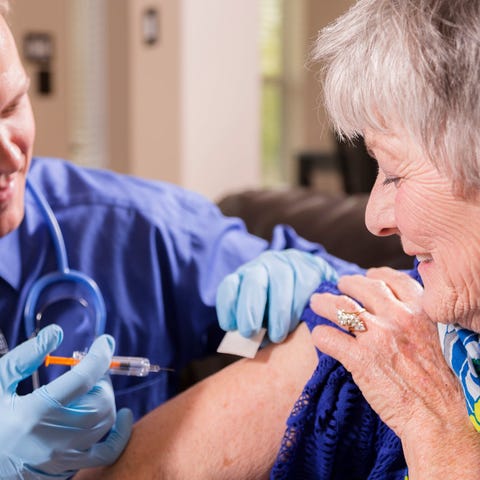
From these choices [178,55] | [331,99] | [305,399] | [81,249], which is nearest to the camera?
[331,99]

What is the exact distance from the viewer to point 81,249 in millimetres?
1480

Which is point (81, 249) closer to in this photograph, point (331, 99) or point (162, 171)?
point (331, 99)

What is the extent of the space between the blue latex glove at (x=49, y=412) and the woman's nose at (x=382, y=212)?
1.42 feet

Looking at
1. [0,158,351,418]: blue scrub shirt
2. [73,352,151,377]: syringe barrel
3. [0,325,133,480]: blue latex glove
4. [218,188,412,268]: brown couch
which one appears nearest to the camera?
[0,325,133,480]: blue latex glove

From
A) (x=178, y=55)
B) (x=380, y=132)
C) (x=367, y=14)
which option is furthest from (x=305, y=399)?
(x=178, y=55)

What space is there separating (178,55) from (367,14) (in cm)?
313

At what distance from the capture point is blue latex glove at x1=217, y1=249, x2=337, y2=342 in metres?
1.20

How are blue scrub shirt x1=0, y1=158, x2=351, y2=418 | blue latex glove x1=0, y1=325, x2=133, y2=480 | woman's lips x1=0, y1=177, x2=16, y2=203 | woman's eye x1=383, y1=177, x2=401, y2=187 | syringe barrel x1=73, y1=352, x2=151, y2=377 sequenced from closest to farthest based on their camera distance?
woman's eye x1=383, y1=177, x2=401, y2=187 < blue latex glove x1=0, y1=325, x2=133, y2=480 < syringe barrel x1=73, y1=352, x2=151, y2=377 < woman's lips x1=0, y1=177, x2=16, y2=203 < blue scrub shirt x1=0, y1=158, x2=351, y2=418

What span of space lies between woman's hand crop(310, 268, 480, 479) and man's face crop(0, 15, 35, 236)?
1.90 ft

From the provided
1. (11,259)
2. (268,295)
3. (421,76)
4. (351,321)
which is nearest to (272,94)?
(11,259)

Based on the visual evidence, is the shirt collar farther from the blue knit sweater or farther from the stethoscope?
the blue knit sweater

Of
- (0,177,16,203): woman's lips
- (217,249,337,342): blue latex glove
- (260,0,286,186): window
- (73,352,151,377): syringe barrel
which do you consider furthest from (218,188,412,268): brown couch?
(260,0,286,186): window

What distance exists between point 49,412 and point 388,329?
475 millimetres

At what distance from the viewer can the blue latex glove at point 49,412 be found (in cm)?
104
